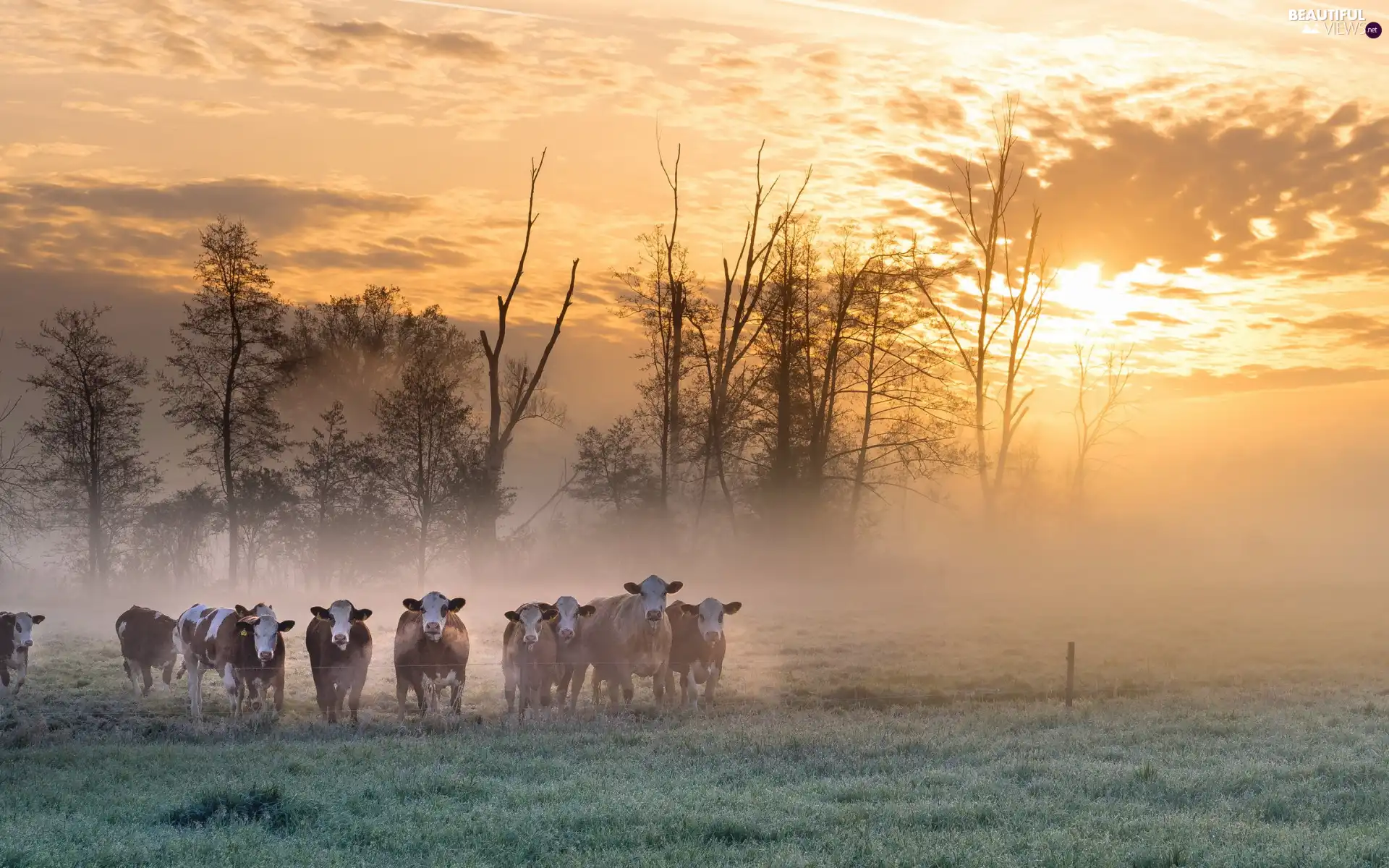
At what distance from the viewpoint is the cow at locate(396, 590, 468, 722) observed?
862 inches

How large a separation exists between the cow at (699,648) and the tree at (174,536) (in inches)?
1323

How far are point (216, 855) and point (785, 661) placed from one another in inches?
754

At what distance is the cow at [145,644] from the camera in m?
25.0

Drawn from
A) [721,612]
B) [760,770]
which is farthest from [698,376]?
[760,770]

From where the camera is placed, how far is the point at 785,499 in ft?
169

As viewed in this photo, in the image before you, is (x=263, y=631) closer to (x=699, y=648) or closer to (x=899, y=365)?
(x=699, y=648)

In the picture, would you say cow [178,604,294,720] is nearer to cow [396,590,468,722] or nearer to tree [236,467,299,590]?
cow [396,590,468,722]

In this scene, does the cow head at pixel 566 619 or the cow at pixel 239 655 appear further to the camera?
the cow head at pixel 566 619

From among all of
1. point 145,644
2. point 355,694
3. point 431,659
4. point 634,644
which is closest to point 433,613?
point 431,659

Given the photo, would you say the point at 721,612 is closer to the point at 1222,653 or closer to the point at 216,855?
the point at 216,855

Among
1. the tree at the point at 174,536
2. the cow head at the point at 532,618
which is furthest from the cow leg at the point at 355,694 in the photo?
the tree at the point at 174,536

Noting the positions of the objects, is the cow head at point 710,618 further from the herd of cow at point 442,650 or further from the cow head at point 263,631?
the cow head at point 263,631

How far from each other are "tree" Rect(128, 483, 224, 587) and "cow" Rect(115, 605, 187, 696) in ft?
88.5

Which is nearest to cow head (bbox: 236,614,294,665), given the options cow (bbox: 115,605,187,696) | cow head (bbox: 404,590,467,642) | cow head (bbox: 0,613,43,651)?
cow head (bbox: 404,590,467,642)
